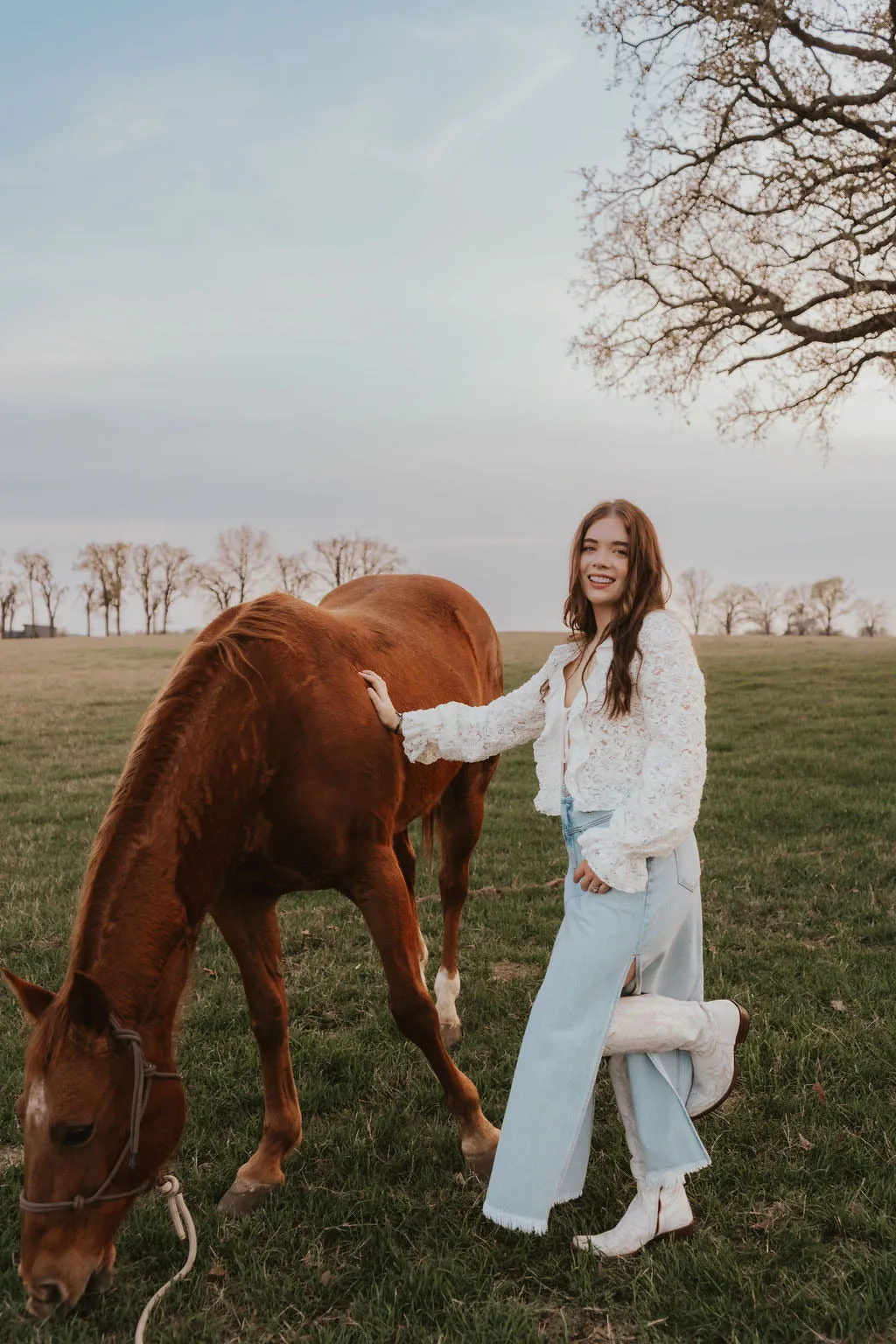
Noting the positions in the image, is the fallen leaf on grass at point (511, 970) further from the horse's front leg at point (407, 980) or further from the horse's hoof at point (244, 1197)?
the horse's hoof at point (244, 1197)

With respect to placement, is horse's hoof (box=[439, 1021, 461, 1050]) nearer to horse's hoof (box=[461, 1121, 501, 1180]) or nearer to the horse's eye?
horse's hoof (box=[461, 1121, 501, 1180])

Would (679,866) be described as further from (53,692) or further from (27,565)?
(27,565)

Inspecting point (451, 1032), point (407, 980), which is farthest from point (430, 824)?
point (407, 980)

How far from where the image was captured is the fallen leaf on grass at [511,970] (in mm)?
5379

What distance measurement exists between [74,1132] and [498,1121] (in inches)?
79.0

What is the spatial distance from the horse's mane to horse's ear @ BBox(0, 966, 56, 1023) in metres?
0.16

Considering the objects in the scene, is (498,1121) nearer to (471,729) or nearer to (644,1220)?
(644,1220)

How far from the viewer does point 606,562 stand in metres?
3.27

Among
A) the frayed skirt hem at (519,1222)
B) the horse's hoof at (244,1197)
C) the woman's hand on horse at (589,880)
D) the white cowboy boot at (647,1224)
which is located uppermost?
the woman's hand on horse at (589,880)

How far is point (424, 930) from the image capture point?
6285mm

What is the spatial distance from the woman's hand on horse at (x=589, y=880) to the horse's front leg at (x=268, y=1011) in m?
1.26

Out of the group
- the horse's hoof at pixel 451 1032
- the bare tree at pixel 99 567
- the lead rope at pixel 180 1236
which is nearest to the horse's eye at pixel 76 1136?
the lead rope at pixel 180 1236

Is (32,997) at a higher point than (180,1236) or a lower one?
higher

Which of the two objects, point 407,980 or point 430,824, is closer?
point 407,980
